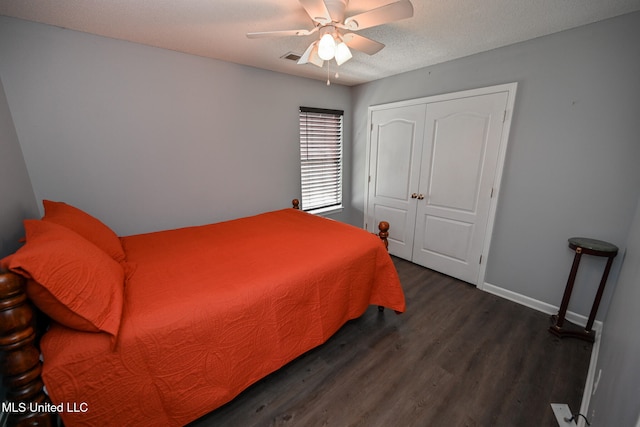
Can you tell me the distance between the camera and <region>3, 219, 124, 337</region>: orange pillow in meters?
0.87

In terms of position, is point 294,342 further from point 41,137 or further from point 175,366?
point 41,137

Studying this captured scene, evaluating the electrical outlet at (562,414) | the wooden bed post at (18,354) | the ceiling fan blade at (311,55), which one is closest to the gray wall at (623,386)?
the electrical outlet at (562,414)

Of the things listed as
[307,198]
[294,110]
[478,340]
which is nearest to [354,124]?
[294,110]

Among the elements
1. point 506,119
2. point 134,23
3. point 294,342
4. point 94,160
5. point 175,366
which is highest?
point 134,23

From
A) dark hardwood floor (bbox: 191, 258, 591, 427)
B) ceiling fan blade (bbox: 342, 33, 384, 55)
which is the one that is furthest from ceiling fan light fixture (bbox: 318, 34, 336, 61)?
dark hardwood floor (bbox: 191, 258, 591, 427)

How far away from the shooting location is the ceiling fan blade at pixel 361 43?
5.26 ft

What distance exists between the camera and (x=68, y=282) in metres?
0.93

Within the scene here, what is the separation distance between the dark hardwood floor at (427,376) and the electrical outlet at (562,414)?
0.03 m

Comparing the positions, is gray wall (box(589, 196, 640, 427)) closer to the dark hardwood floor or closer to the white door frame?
the dark hardwood floor

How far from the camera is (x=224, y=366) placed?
124cm

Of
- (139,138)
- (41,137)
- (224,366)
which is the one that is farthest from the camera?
(139,138)

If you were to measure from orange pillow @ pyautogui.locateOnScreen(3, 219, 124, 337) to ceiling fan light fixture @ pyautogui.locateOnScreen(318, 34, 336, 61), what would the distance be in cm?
164

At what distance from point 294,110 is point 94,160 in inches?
83.1

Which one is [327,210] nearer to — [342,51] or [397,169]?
[397,169]
